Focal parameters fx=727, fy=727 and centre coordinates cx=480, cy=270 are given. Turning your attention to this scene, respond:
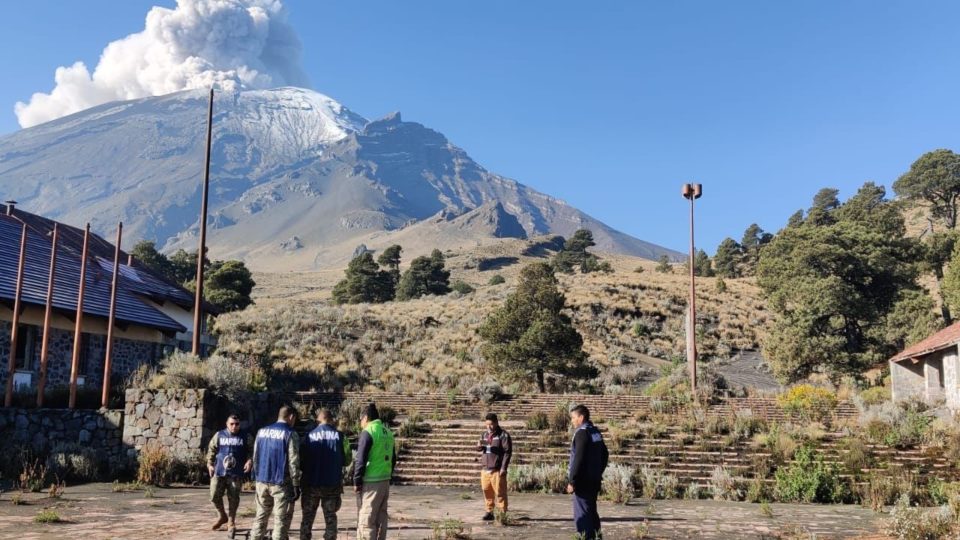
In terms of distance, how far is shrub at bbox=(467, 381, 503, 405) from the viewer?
26688 millimetres

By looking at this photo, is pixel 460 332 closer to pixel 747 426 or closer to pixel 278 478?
pixel 747 426

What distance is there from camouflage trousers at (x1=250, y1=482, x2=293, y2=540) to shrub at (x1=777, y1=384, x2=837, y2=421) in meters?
17.4

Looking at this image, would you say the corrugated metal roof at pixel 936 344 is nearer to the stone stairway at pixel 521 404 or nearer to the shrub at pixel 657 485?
the stone stairway at pixel 521 404

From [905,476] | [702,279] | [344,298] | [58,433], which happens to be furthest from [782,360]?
[344,298]

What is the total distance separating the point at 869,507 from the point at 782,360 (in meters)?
24.3

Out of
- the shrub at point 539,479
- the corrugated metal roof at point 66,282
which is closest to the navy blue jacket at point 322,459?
the shrub at point 539,479

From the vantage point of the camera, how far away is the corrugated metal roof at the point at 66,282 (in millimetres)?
21766

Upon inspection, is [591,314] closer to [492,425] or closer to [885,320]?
[885,320]

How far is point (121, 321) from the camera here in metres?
24.1

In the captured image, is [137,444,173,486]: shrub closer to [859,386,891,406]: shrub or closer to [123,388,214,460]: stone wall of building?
[123,388,214,460]: stone wall of building

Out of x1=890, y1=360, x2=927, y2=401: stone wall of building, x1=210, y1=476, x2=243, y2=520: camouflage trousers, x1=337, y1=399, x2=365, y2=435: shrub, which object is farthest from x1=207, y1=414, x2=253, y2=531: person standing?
x1=890, y1=360, x2=927, y2=401: stone wall of building

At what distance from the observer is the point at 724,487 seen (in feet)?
50.2

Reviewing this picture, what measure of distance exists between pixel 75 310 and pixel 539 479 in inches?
604

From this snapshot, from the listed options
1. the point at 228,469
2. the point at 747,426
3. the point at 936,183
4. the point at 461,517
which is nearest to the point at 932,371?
the point at 747,426
